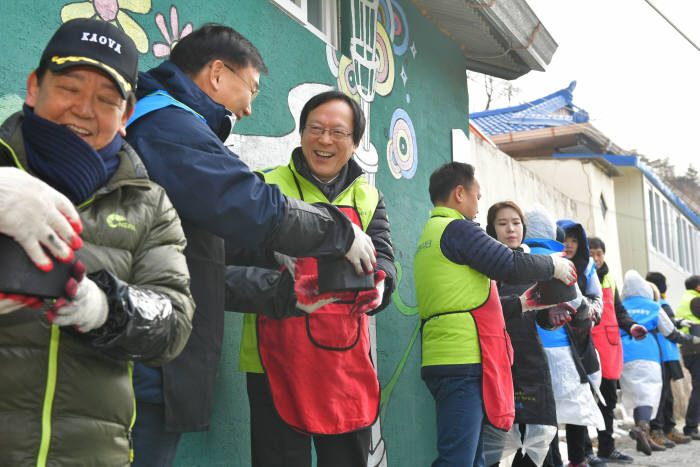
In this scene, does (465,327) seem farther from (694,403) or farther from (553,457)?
(694,403)

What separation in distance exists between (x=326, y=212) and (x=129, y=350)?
82cm

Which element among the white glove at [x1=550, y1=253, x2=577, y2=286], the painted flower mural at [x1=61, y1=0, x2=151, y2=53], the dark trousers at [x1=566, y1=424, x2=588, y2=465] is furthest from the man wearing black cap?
the dark trousers at [x1=566, y1=424, x2=588, y2=465]

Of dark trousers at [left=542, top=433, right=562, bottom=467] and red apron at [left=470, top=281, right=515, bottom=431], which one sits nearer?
red apron at [left=470, top=281, right=515, bottom=431]

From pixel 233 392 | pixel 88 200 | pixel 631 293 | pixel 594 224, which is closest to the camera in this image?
pixel 88 200

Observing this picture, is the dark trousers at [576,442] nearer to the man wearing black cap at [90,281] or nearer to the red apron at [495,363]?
the red apron at [495,363]

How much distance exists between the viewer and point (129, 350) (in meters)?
1.43

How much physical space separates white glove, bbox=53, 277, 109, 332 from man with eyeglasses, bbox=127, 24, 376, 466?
1.79 feet

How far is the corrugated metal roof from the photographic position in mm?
5996

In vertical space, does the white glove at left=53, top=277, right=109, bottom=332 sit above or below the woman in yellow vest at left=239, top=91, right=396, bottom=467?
above

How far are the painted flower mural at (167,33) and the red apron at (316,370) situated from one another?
1362 millimetres

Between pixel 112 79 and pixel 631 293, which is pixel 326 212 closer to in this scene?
pixel 112 79

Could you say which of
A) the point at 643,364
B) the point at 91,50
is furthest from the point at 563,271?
the point at 643,364

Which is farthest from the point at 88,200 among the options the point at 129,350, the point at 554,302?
the point at 554,302

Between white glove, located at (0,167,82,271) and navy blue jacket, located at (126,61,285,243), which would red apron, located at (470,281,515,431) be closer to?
navy blue jacket, located at (126,61,285,243)
